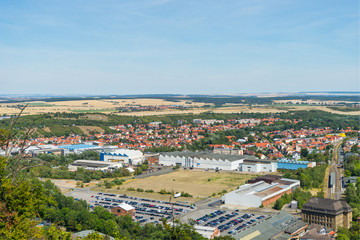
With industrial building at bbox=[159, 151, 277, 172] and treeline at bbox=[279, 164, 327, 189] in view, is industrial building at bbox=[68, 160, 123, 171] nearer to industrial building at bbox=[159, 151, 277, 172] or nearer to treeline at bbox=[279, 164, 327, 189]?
industrial building at bbox=[159, 151, 277, 172]

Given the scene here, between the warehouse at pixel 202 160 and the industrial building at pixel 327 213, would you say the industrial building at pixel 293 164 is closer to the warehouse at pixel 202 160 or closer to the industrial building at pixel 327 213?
the warehouse at pixel 202 160

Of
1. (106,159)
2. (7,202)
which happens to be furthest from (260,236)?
(106,159)

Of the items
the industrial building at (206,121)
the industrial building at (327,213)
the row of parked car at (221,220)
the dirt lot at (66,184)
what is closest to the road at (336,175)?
the industrial building at (327,213)

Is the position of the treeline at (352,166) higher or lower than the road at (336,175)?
higher

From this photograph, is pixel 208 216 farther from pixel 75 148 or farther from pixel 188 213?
pixel 75 148

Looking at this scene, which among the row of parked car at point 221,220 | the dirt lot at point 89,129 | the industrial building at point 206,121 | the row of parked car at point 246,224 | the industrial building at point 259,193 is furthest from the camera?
the industrial building at point 206,121

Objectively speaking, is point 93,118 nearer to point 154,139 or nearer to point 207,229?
point 154,139

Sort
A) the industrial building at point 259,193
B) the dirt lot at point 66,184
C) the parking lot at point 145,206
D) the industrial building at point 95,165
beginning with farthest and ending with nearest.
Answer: the industrial building at point 95,165 → the dirt lot at point 66,184 → the industrial building at point 259,193 → the parking lot at point 145,206
